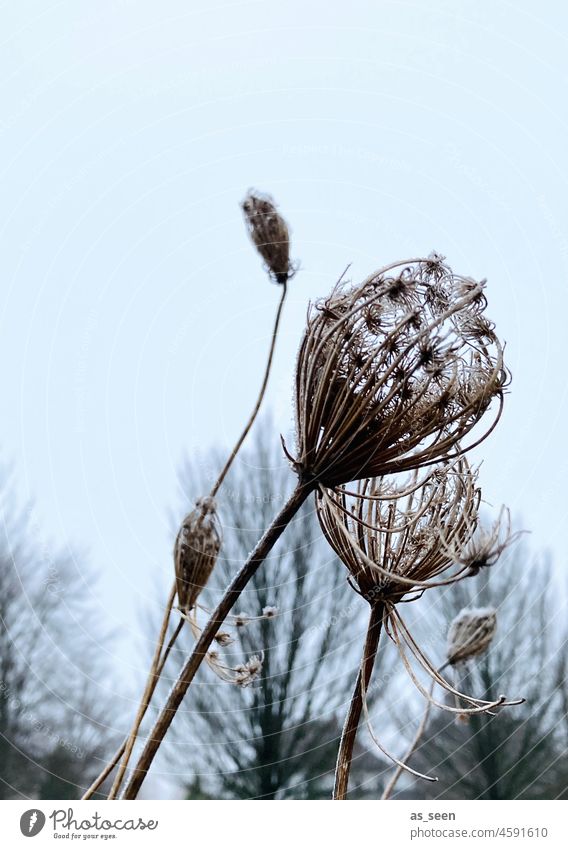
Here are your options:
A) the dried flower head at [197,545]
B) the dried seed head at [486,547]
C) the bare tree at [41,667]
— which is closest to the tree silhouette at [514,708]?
the bare tree at [41,667]

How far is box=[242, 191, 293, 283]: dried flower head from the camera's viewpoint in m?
0.60

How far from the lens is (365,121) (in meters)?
1.03

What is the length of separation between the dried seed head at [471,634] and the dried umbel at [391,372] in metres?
0.12

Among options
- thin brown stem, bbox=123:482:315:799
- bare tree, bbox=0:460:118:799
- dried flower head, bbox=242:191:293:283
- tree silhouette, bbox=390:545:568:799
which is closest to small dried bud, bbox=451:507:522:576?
thin brown stem, bbox=123:482:315:799

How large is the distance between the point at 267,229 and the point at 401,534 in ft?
→ 0.82

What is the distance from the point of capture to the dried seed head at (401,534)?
2.13 ft

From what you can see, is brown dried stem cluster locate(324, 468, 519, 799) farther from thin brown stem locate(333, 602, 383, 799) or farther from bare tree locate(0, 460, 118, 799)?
bare tree locate(0, 460, 118, 799)

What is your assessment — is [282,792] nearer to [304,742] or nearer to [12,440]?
[304,742]

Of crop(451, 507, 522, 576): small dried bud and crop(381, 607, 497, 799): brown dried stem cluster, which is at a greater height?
crop(451, 507, 522, 576): small dried bud

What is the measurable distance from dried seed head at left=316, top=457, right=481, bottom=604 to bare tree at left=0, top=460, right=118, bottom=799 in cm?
48

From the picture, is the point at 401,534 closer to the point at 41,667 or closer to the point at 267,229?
the point at 267,229

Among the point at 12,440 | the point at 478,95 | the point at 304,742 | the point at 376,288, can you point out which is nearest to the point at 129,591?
the point at 12,440

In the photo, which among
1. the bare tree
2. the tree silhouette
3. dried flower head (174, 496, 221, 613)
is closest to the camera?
dried flower head (174, 496, 221, 613)
